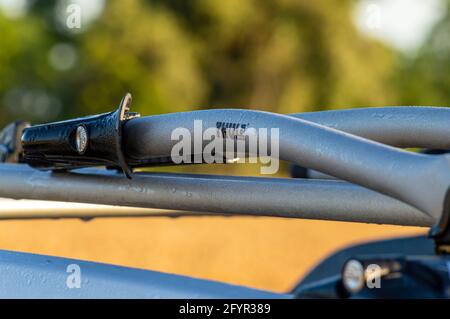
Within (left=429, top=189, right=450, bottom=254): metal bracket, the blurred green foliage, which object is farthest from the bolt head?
the blurred green foliage

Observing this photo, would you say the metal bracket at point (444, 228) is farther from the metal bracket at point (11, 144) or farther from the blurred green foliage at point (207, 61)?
the blurred green foliage at point (207, 61)

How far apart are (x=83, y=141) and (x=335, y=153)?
42 cm

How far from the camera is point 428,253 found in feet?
7.79

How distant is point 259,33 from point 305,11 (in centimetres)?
156

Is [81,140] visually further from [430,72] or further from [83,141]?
A: [430,72]

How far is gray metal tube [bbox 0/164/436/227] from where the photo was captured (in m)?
1.21

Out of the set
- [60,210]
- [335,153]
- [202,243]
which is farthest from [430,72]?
[335,153]

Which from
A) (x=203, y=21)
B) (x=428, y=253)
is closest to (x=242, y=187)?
(x=428, y=253)

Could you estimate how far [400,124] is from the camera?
133 cm

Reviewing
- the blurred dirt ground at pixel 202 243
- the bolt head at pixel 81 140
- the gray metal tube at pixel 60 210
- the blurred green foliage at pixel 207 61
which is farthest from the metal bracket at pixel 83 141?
the blurred green foliage at pixel 207 61

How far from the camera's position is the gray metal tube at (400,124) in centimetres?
130

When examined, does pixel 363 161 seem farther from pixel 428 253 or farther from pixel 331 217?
pixel 428 253

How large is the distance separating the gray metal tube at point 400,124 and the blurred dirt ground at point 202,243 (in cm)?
194

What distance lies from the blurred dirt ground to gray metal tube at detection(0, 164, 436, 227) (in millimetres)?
1636
